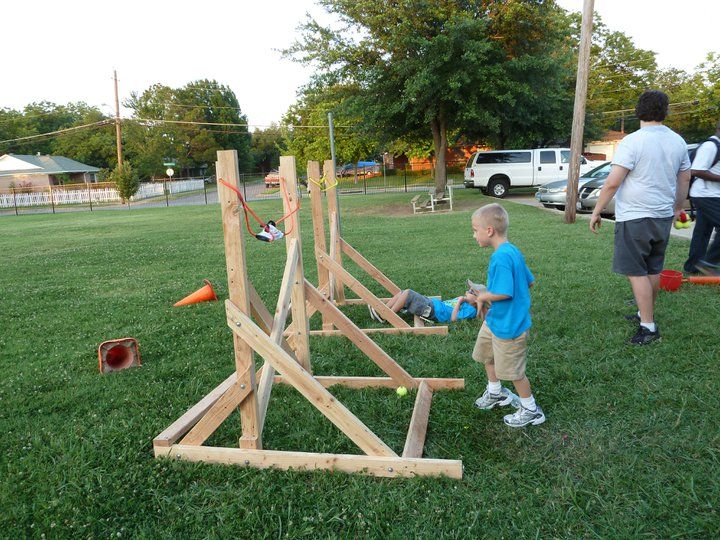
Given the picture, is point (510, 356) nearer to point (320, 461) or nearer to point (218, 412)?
point (320, 461)

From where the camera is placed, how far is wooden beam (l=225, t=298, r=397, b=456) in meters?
2.97

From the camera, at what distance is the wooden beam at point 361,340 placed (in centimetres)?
377

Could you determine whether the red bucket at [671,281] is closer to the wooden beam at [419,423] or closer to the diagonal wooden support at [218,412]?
the wooden beam at [419,423]

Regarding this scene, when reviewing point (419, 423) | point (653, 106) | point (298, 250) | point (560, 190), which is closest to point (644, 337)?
point (653, 106)

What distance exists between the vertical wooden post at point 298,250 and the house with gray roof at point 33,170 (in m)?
55.4

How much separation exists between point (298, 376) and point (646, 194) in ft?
10.6

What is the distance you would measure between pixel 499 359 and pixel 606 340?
1.91 meters

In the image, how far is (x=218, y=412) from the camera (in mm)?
3086

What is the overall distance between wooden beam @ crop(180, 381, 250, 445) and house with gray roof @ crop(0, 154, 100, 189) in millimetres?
55891

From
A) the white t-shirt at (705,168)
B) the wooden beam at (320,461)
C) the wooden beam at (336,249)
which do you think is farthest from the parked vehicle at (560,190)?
the wooden beam at (320,461)

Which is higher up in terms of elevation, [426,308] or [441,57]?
[441,57]

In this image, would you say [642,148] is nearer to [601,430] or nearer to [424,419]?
[601,430]

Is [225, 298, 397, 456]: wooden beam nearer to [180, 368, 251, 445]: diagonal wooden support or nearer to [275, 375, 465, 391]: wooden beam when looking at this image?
[180, 368, 251, 445]: diagonal wooden support

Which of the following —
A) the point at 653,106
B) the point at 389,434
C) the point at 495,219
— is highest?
the point at 653,106
